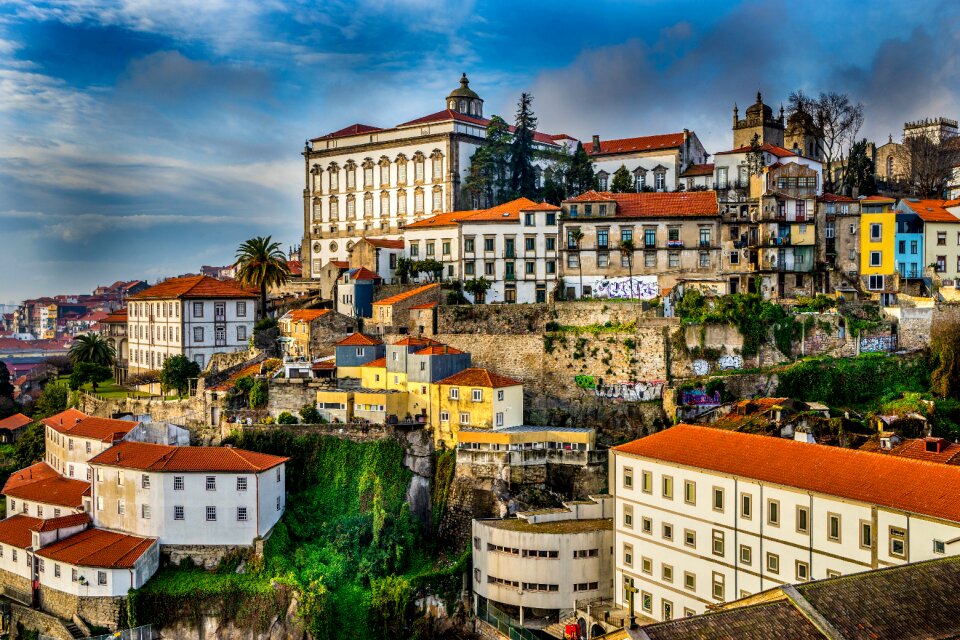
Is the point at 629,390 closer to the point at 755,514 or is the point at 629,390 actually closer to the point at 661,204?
the point at 661,204

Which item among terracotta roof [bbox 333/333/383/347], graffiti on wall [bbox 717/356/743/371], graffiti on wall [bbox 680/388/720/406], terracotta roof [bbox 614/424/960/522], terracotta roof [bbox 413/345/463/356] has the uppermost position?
terracotta roof [bbox 333/333/383/347]

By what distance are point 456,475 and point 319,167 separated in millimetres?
40813

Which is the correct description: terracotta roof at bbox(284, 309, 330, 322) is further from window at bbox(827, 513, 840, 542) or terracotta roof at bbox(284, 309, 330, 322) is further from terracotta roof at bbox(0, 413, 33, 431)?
window at bbox(827, 513, 840, 542)

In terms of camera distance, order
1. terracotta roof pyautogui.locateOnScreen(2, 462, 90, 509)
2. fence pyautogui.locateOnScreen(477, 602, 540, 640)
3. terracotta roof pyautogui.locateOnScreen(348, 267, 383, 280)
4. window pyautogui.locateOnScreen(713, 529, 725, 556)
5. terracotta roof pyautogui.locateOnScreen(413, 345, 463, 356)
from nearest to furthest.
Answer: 1. window pyautogui.locateOnScreen(713, 529, 725, 556)
2. fence pyautogui.locateOnScreen(477, 602, 540, 640)
3. terracotta roof pyautogui.locateOnScreen(2, 462, 90, 509)
4. terracotta roof pyautogui.locateOnScreen(413, 345, 463, 356)
5. terracotta roof pyautogui.locateOnScreen(348, 267, 383, 280)

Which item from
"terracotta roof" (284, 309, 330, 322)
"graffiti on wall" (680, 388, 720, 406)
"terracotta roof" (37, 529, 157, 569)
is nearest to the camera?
"terracotta roof" (37, 529, 157, 569)

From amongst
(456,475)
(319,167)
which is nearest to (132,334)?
(319,167)

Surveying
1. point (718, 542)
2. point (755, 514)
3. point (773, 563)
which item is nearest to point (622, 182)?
point (718, 542)

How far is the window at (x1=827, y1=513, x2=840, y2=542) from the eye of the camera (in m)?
29.2

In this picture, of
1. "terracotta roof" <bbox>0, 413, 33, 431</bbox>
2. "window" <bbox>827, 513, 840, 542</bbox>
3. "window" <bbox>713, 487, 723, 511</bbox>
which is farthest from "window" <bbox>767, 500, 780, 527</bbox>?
"terracotta roof" <bbox>0, 413, 33, 431</bbox>

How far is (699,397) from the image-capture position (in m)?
45.4

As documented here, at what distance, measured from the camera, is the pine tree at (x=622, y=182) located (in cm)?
6838

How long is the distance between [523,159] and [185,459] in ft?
120

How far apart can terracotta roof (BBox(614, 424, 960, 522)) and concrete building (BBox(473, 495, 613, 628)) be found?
402 centimetres

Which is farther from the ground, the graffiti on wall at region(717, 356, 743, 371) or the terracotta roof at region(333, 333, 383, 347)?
the terracotta roof at region(333, 333, 383, 347)
